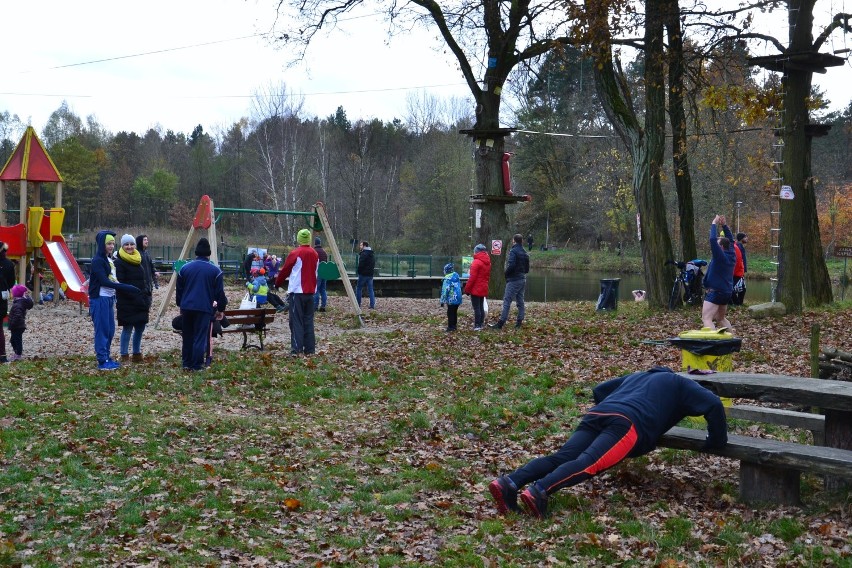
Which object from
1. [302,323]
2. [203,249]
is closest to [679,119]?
[302,323]

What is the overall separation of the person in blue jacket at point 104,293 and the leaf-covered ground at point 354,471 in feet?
1.09

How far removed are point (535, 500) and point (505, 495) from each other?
0.88 ft

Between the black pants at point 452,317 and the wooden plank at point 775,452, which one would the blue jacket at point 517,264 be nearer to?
the black pants at point 452,317

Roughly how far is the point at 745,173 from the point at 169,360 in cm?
3494

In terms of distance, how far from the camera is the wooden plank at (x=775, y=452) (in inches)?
233

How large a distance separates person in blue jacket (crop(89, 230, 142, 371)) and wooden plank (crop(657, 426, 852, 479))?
8.91 meters

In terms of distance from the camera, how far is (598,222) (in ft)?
196

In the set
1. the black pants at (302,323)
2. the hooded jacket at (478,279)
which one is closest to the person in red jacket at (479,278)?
the hooded jacket at (478,279)

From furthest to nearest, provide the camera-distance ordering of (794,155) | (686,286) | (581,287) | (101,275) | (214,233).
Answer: (581,287) < (686,286) < (794,155) < (214,233) < (101,275)

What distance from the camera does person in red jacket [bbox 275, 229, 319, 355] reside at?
1483 cm

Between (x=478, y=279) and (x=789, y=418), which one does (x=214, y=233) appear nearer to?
(x=478, y=279)

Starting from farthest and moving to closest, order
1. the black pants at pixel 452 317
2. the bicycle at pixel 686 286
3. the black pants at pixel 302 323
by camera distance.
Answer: the bicycle at pixel 686 286 < the black pants at pixel 452 317 < the black pants at pixel 302 323

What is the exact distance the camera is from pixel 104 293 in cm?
1320

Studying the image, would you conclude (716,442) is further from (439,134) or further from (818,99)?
(439,134)
